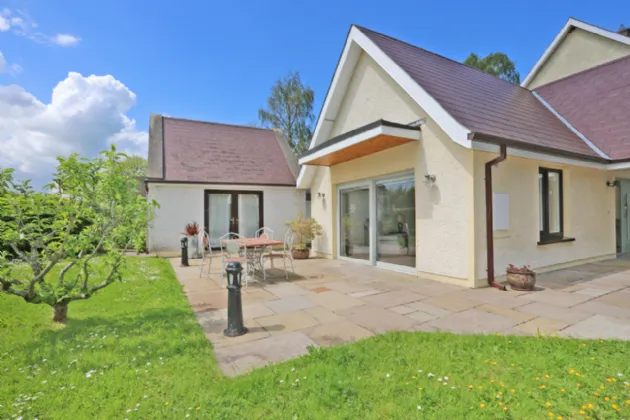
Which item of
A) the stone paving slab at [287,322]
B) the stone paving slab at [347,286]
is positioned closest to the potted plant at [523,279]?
the stone paving slab at [347,286]

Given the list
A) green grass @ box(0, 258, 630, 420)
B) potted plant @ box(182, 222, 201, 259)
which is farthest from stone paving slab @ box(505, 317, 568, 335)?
potted plant @ box(182, 222, 201, 259)

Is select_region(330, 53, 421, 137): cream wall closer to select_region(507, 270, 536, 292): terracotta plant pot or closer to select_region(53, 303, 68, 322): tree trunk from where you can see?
select_region(507, 270, 536, 292): terracotta plant pot

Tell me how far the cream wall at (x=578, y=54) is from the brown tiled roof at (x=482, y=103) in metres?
4.68

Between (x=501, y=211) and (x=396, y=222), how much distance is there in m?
2.41

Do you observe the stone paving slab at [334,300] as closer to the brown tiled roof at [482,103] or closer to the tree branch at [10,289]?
the brown tiled roof at [482,103]

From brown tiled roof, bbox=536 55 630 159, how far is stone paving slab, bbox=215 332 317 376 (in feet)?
32.1

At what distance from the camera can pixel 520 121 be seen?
26.2 feet

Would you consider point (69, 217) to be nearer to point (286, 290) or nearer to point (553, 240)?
point (286, 290)

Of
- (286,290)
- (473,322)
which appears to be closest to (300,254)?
(286,290)

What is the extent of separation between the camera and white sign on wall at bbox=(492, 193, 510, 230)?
6.39m

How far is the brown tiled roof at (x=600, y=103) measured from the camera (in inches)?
344

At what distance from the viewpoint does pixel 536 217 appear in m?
7.22

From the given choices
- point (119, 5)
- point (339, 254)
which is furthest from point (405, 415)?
point (119, 5)

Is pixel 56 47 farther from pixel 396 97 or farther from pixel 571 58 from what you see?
pixel 571 58
